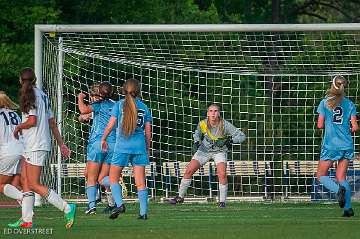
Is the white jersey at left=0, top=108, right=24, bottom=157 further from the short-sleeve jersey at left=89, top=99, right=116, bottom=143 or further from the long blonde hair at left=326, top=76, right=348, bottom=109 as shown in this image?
the long blonde hair at left=326, top=76, right=348, bottom=109

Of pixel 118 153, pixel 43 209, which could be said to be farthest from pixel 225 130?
pixel 118 153

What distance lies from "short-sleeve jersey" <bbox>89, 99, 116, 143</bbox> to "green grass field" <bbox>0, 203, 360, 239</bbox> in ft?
3.55

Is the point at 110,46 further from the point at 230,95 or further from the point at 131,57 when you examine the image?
the point at 230,95

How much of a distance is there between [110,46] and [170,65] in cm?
119

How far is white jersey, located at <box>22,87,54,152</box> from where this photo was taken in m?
16.1

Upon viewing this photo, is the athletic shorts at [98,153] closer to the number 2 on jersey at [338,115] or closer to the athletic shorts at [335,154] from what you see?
the athletic shorts at [335,154]

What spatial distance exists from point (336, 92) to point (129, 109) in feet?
9.64

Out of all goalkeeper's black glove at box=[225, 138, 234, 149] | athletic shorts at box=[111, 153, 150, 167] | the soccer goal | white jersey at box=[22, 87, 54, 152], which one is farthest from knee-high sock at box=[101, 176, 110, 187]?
the soccer goal

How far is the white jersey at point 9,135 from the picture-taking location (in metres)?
17.4

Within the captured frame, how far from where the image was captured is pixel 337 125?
1919 cm

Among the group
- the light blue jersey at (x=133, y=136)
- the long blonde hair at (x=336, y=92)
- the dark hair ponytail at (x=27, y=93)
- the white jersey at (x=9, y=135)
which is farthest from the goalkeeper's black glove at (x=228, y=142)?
the dark hair ponytail at (x=27, y=93)

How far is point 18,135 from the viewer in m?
16.6

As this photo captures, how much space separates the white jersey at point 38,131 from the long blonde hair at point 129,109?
1714mm

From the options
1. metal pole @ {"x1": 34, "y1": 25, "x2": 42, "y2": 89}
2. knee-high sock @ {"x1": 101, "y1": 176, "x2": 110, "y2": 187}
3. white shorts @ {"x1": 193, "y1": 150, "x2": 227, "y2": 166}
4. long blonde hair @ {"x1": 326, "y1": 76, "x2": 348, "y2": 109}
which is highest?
metal pole @ {"x1": 34, "y1": 25, "x2": 42, "y2": 89}
